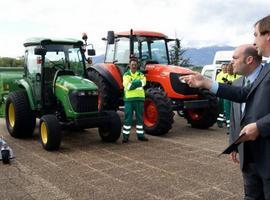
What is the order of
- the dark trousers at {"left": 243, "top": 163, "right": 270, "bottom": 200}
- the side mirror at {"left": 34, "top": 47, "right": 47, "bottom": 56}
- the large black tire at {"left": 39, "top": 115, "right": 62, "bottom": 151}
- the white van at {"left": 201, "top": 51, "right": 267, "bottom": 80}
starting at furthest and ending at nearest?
the white van at {"left": 201, "top": 51, "right": 267, "bottom": 80} → the side mirror at {"left": 34, "top": 47, "right": 47, "bottom": 56} → the large black tire at {"left": 39, "top": 115, "right": 62, "bottom": 151} → the dark trousers at {"left": 243, "top": 163, "right": 270, "bottom": 200}

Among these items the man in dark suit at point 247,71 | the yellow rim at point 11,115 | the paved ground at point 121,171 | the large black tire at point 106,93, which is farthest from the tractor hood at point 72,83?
the man in dark suit at point 247,71

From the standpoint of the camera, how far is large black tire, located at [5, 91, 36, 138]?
313 inches

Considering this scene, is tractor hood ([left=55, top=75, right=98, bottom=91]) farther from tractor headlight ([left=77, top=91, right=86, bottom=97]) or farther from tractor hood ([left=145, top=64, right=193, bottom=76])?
tractor hood ([left=145, top=64, right=193, bottom=76])

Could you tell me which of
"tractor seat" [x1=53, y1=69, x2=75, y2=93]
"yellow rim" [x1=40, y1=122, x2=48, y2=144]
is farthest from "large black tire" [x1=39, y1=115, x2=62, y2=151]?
"tractor seat" [x1=53, y1=69, x2=75, y2=93]

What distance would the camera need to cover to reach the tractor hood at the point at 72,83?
756 centimetres

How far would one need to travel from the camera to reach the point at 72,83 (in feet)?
25.0

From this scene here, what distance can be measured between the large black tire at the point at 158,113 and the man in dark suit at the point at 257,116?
5.43 meters

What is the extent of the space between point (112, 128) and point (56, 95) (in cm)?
126

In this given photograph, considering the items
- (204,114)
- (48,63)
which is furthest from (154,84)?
(48,63)

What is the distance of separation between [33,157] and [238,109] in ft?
14.6

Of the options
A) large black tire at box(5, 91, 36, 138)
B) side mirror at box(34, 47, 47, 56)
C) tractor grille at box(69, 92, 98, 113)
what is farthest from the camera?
large black tire at box(5, 91, 36, 138)

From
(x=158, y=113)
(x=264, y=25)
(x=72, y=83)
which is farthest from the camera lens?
(x=158, y=113)

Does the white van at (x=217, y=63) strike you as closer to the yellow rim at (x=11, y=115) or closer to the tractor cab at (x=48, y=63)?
the tractor cab at (x=48, y=63)

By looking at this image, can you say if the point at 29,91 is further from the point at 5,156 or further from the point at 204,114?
the point at 204,114
